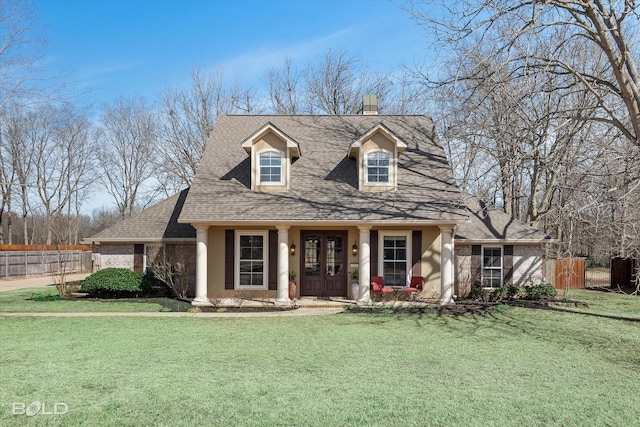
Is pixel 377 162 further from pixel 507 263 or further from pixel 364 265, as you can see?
pixel 507 263

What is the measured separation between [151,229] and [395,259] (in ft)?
31.4

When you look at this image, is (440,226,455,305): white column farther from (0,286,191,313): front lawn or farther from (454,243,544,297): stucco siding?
(0,286,191,313): front lawn

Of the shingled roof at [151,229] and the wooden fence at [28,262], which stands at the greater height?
the shingled roof at [151,229]

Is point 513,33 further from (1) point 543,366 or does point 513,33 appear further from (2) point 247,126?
(2) point 247,126

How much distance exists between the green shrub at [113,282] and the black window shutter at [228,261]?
3.33m

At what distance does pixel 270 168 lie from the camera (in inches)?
675

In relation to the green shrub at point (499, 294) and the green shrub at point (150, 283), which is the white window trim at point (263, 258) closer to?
the green shrub at point (150, 283)

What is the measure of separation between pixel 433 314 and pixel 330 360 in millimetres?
6302

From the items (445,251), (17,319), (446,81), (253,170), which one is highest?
(446,81)

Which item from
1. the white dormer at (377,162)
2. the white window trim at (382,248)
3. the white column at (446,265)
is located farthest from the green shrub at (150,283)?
the white column at (446,265)

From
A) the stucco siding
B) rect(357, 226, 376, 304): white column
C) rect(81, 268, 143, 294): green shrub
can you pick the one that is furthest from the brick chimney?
rect(81, 268, 143, 294): green shrub

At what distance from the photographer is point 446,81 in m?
12.3

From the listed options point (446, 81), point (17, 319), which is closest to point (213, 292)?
point (17, 319)

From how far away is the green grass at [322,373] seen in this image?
5.95 meters
